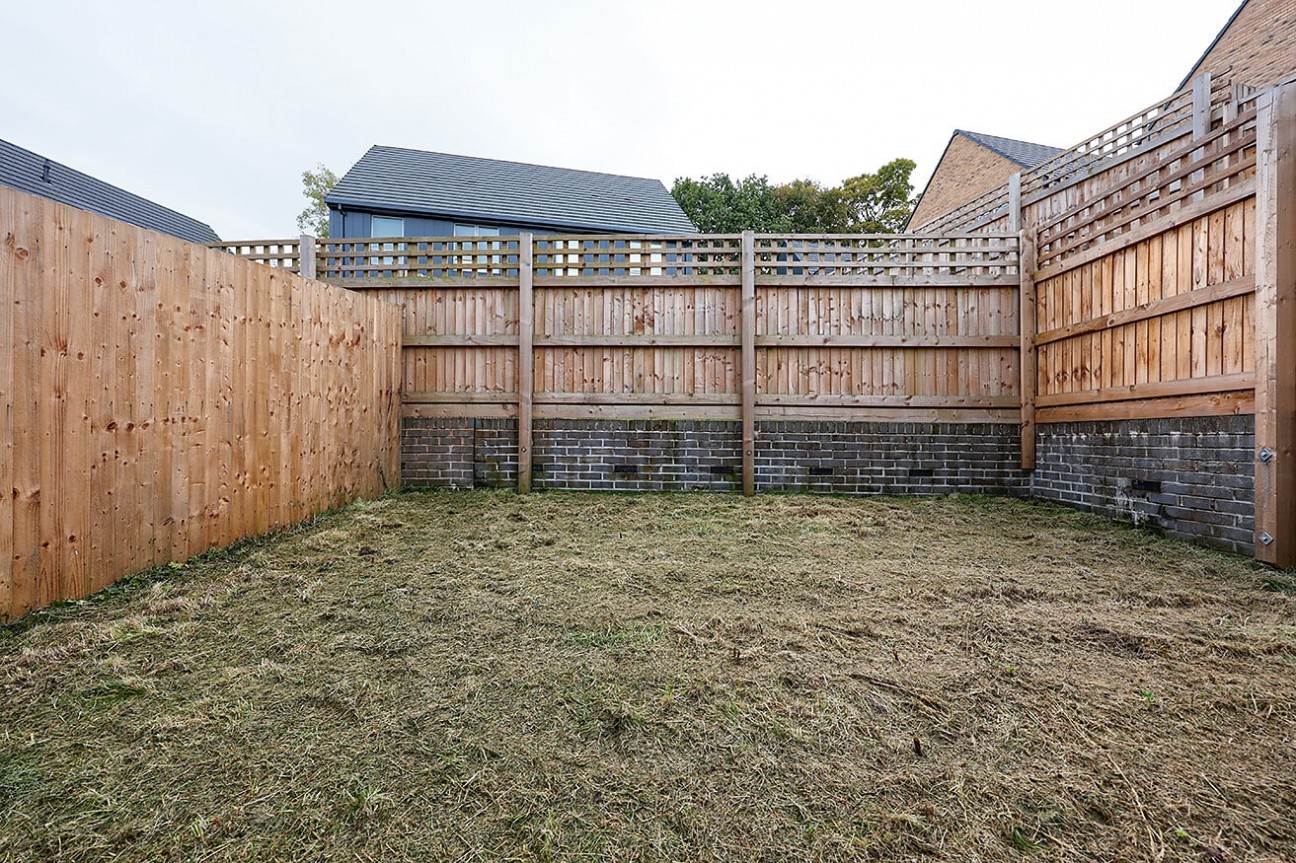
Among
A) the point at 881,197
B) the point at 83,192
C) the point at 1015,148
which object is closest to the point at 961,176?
the point at 1015,148

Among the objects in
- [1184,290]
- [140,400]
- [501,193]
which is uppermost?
[501,193]

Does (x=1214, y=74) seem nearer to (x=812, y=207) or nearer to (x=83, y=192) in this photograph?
(x=812, y=207)

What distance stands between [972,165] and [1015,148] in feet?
3.51

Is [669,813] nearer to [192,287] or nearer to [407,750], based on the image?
[407,750]

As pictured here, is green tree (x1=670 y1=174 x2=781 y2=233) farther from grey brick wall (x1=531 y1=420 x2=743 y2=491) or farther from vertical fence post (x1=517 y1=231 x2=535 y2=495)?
grey brick wall (x1=531 y1=420 x2=743 y2=491)

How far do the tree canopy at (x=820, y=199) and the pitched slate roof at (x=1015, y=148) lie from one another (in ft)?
19.4

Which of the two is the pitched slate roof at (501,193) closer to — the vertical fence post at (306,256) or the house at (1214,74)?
the house at (1214,74)

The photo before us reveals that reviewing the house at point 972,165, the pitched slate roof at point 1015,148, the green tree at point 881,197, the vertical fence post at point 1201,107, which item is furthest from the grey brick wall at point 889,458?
the green tree at point 881,197

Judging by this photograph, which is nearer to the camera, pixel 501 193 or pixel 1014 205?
pixel 1014 205

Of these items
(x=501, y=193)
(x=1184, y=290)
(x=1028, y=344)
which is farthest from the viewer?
(x=501, y=193)

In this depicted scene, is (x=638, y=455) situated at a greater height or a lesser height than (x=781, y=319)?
lesser

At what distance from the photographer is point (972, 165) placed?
44.9 feet

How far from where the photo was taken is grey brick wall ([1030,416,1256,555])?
3154mm

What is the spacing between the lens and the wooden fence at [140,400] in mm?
2184
